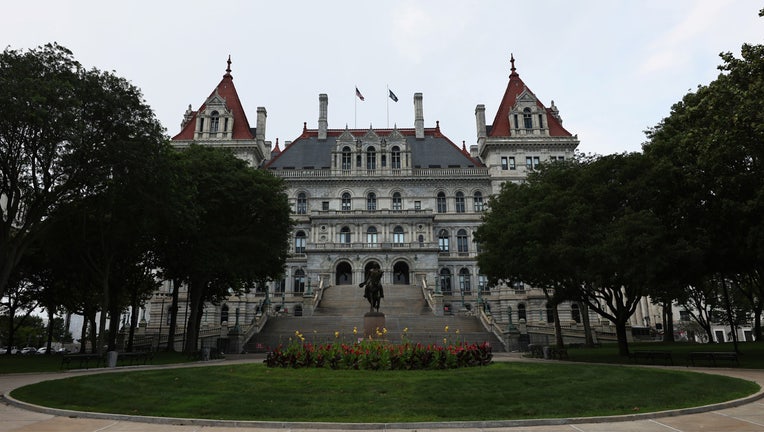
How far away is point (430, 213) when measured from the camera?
59.6 m

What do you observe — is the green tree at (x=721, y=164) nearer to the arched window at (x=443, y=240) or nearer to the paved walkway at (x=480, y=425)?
the paved walkway at (x=480, y=425)

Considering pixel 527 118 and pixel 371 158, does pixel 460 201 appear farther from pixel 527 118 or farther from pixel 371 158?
pixel 527 118

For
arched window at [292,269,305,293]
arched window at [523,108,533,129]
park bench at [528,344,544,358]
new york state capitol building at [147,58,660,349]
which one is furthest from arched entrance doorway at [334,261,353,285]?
park bench at [528,344,544,358]

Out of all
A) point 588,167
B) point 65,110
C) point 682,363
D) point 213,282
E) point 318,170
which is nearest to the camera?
point 65,110

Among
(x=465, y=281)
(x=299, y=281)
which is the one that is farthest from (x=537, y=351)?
(x=299, y=281)

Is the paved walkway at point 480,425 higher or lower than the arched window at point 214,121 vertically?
lower

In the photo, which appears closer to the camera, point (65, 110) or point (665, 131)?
point (65, 110)

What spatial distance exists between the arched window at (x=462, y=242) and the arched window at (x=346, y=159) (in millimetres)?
15421

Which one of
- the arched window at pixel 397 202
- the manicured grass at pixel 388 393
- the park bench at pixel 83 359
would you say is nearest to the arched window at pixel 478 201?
the arched window at pixel 397 202

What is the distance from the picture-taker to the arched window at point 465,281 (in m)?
59.2

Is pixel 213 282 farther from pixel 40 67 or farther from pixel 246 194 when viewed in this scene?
pixel 40 67

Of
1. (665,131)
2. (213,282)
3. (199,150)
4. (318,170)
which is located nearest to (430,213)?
(318,170)

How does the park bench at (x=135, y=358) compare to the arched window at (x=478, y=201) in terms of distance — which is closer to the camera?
the park bench at (x=135, y=358)

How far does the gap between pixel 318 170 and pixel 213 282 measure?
83.9 feet
